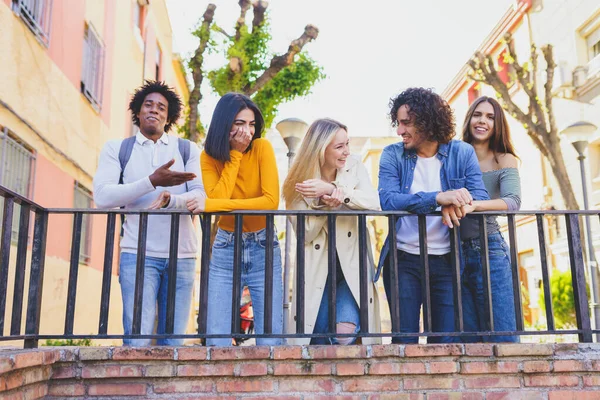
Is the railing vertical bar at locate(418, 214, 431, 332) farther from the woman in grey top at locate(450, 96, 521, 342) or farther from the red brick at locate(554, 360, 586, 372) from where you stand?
the red brick at locate(554, 360, 586, 372)

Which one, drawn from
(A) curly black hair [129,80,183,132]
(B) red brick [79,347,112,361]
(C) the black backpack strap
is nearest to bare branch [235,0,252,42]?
(A) curly black hair [129,80,183,132]

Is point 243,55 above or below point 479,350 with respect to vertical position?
above

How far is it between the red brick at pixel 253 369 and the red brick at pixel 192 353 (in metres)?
0.22

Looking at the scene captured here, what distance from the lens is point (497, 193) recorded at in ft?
13.0

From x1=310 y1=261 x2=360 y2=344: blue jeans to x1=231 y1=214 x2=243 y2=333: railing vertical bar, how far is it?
19.8 inches

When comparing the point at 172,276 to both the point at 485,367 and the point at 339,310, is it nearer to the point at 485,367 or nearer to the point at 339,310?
the point at 339,310

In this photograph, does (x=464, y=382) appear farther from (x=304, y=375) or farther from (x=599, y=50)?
(x=599, y=50)

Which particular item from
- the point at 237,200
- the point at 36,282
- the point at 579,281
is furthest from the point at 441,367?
the point at 36,282

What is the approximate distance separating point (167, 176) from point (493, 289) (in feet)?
6.70

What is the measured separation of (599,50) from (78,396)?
16168mm

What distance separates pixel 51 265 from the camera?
898 centimetres

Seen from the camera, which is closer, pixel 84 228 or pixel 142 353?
pixel 142 353

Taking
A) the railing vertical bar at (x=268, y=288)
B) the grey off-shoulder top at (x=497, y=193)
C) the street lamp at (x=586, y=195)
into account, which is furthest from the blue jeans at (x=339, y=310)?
the street lamp at (x=586, y=195)

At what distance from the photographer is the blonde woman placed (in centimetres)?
354
